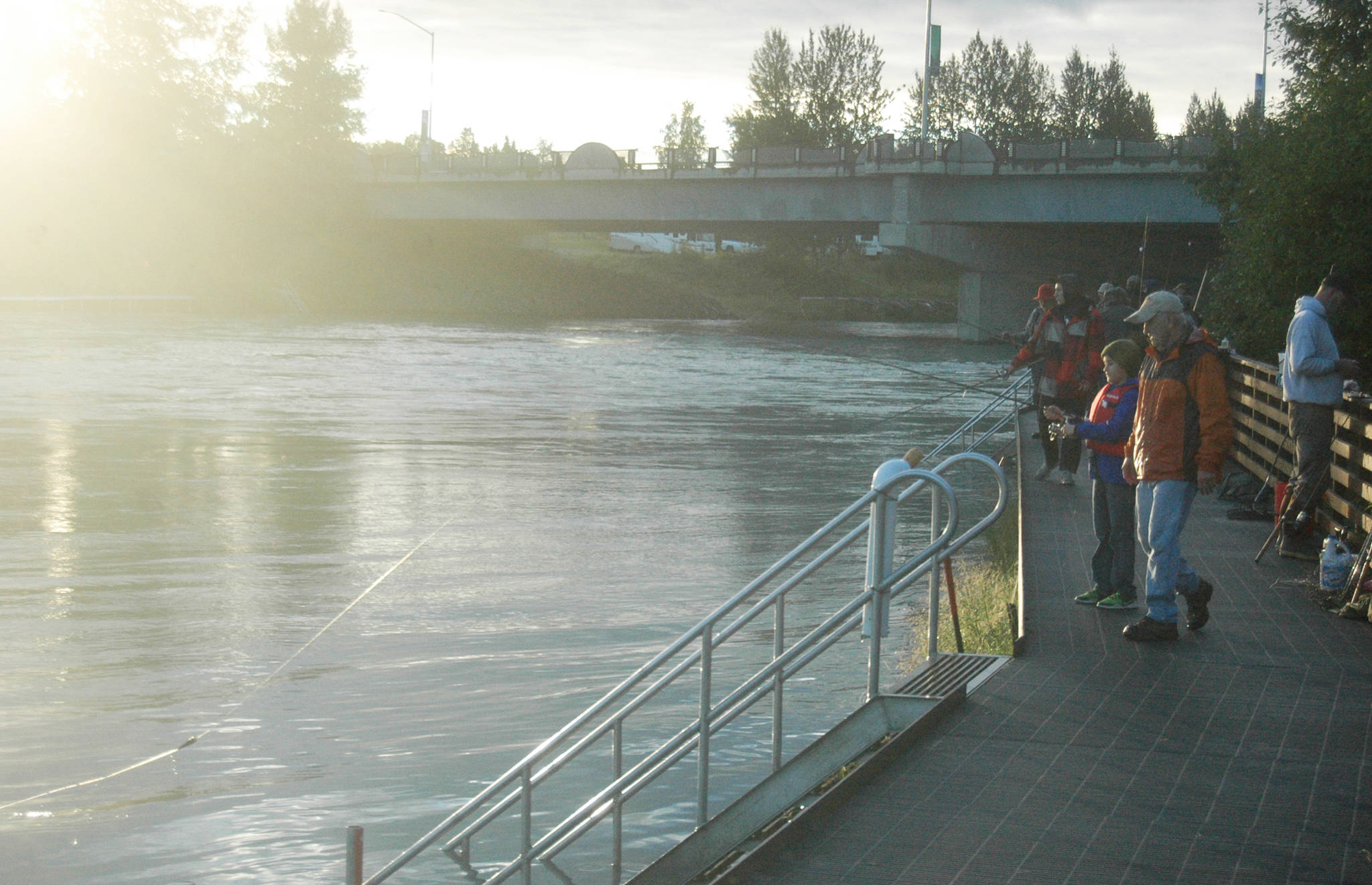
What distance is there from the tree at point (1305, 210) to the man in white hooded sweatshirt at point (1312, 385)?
22.5 feet

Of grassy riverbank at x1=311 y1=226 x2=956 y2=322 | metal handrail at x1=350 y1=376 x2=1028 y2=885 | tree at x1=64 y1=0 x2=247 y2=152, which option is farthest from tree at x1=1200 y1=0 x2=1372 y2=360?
tree at x1=64 y1=0 x2=247 y2=152

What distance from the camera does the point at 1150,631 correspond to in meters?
7.56

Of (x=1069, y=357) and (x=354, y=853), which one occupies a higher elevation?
(x=1069, y=357)

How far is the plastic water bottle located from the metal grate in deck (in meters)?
2.70

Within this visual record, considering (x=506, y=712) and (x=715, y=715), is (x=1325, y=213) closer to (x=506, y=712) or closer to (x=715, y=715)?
(x=506, y=712)

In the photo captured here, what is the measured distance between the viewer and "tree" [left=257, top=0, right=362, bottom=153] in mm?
73812

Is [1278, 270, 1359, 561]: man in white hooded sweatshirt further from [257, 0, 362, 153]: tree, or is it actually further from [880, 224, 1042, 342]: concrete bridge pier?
[257, 0, 362, 153]: tree

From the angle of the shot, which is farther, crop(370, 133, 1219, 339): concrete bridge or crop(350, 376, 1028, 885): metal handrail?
crop(370, 133, 1219, 339): concrete bridge

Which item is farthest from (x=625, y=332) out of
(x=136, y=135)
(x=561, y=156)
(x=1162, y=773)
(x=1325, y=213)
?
(x=1162, y=773)

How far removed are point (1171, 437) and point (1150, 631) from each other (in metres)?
1.04

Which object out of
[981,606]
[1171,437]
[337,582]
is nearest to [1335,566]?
[1171,437]

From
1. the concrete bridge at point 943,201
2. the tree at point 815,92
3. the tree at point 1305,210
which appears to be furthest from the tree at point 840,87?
the tree at point 1305,210

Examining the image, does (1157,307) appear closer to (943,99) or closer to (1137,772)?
(1137,772)

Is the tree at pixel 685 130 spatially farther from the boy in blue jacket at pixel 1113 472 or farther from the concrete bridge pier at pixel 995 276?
the boy in blue jacket at pixel 1113 472
